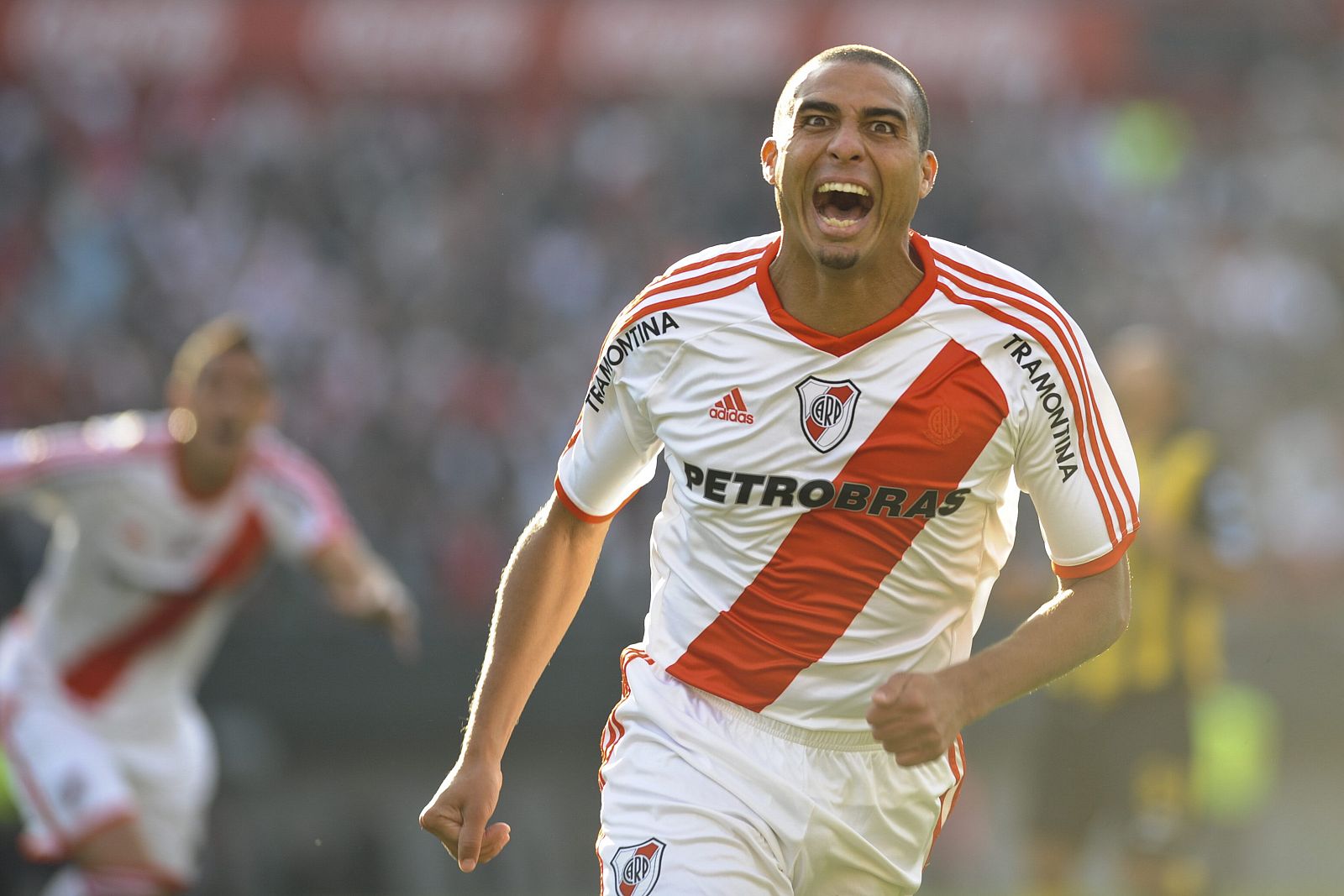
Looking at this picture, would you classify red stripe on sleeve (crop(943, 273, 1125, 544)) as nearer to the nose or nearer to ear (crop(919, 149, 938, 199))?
ear (crop(919, 149, 938, 199))

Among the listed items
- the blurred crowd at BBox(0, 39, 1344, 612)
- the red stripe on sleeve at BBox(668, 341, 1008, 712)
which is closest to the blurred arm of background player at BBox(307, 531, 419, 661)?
the red stripe on sleeve at BBox(668, 341, 1008, 712)

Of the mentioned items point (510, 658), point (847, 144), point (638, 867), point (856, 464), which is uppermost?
point (847, 144)

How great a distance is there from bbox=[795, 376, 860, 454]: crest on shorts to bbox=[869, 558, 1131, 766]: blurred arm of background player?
1.74 ft

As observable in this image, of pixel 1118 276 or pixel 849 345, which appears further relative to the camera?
pixel 1118 276

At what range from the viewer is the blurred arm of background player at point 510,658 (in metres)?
3.75

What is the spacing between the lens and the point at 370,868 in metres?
12.2

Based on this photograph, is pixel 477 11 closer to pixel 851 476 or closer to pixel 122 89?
pixel 122 89

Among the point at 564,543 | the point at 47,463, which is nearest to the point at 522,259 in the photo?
the point at 47,463

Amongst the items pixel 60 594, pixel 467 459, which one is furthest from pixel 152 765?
pixel 467 459

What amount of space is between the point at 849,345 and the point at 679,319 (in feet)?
1.23

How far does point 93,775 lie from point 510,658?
14.0 ft

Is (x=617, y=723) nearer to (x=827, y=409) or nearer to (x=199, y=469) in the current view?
(x=827, y=409)

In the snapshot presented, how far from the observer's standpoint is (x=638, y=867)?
373 centimetres

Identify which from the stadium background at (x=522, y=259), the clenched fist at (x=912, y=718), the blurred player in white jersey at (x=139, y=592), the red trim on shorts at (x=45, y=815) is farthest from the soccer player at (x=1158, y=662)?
the clenched fist at (x=912, y=718)
